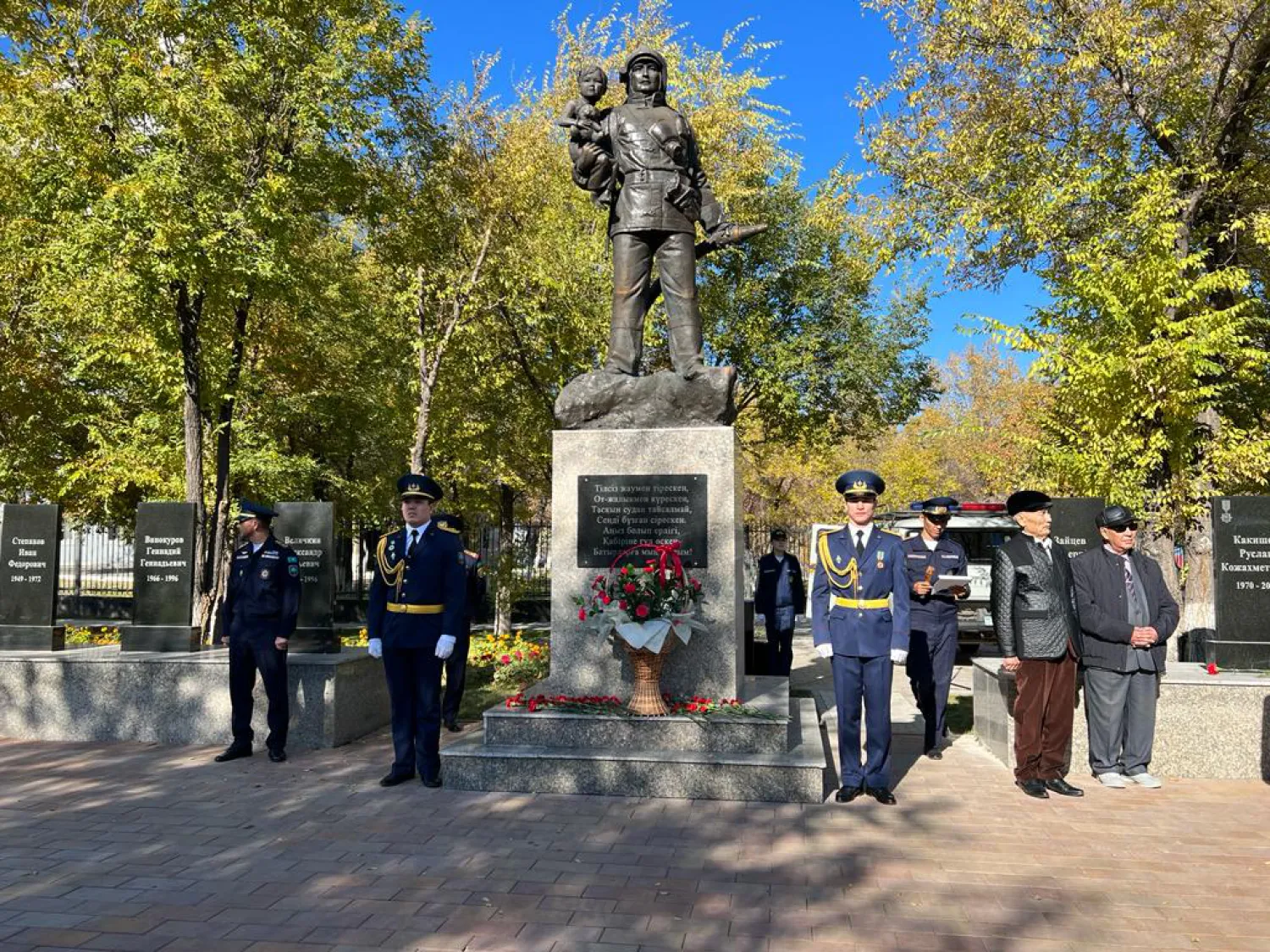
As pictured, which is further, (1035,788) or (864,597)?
(1035,788)

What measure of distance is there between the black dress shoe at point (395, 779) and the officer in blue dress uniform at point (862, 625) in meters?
2.82

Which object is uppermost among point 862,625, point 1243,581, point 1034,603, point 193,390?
point 193,390

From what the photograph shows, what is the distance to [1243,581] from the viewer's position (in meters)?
7.01

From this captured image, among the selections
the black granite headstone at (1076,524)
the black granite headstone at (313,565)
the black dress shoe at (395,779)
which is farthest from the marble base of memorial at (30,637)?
the black granite headstone at (1076,524)

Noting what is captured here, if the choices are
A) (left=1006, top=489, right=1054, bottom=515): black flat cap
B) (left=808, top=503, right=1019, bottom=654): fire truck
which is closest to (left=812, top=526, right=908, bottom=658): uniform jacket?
(left=1006, top=489, right=1054, bottom=515): black flat cap

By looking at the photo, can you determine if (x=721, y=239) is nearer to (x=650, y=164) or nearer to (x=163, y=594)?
(x=650, y=164)

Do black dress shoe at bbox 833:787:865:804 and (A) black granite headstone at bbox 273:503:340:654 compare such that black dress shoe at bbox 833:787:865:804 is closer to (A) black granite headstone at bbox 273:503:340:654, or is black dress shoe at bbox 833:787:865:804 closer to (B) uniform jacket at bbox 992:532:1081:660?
(B) uniform jacket at bbox 992:532:1081:660

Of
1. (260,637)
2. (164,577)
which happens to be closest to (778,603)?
(260,637)

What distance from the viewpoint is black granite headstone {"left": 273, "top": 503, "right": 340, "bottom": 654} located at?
877 centimetres

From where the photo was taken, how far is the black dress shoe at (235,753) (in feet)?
22.5

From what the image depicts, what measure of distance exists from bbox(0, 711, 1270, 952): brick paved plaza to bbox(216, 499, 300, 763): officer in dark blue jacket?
585 mm

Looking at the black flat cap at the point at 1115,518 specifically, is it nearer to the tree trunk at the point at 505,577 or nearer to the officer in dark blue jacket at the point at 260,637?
the officer in dark blue jacket at the point at 260,637

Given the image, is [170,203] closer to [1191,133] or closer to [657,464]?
[657,464]

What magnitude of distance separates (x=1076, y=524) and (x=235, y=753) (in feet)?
24.6
